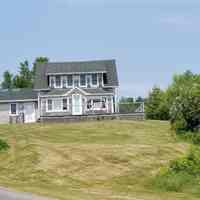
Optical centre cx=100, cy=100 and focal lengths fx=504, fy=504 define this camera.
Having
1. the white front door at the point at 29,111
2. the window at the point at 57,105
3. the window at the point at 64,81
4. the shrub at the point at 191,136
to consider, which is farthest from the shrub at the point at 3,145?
the white front door at the point at 29,111

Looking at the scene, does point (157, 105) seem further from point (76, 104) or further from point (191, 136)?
point (191, 136)

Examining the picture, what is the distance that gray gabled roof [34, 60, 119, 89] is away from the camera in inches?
2100

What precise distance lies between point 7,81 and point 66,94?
3784 cm

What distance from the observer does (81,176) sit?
71.5 ft

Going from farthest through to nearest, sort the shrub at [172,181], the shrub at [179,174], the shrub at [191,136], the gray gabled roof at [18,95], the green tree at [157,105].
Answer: the green tree at [157,105]
the gray gabled roof at [18,95]
the shrub at [191,136]
the shrub at [179,174]
the shrub at [172,181]

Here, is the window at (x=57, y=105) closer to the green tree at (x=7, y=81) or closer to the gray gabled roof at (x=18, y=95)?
the gray gabled roof at (x=18, y=95)

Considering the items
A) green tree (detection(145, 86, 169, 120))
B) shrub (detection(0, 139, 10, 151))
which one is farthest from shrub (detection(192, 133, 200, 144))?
green tree (detection(145, 86, 169, 120))

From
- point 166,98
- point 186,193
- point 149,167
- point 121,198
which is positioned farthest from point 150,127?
point 166,98

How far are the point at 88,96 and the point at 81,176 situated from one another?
96.7 ft

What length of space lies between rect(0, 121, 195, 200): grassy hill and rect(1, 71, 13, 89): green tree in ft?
172

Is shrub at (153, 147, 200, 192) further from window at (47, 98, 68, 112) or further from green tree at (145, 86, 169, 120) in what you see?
green tree at (145, 86, 169, 120)

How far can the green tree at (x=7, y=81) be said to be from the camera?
284ft

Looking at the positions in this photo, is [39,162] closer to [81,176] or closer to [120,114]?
[81,176]

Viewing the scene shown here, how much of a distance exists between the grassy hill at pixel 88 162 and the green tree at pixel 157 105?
32371mm
